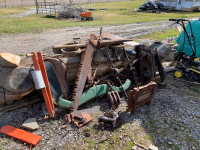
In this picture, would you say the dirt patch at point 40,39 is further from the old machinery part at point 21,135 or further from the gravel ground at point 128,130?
the old machinery part at point 21,135

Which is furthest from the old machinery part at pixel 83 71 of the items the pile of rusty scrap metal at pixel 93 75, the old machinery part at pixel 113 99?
the old machinery part at pixel 113 99

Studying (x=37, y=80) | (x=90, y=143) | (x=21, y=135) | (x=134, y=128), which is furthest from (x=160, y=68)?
(x=21, y=135)

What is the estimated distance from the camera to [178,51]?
9531mm

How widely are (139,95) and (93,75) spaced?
5.40ft

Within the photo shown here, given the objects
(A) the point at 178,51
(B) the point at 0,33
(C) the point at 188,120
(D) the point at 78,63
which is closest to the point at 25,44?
(B) the point at 0,33

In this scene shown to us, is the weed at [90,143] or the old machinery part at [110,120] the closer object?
the weed at [90,143]

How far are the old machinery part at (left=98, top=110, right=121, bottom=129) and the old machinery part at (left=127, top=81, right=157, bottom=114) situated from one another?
559 millimetres

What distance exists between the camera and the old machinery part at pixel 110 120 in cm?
445

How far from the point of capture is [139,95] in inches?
193

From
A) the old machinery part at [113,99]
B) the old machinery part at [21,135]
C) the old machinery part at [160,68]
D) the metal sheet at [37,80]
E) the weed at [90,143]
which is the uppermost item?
the metal sheet at [37,80]

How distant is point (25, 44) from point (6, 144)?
825 centimetres

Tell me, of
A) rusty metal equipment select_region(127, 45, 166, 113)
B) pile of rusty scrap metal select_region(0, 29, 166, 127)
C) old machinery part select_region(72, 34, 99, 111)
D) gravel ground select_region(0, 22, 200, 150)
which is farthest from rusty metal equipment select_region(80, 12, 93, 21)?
gravel ground select_region(0, 22, 200, 150)

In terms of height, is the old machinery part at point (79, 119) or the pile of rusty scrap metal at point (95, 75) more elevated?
the pile of rusty scrap metal at point (95, 75)

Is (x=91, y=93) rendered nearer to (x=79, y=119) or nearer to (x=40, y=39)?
(x=79, y=119)
